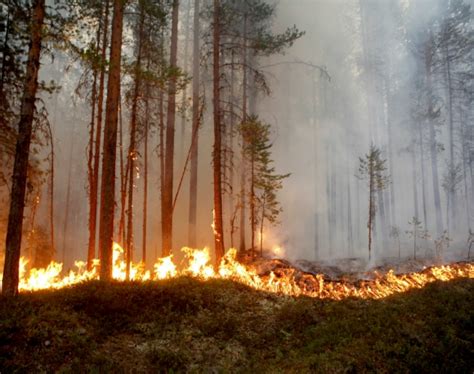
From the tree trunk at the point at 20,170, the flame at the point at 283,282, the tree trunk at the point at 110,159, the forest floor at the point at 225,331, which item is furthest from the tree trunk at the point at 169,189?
the tree trunk at the point at 20,170

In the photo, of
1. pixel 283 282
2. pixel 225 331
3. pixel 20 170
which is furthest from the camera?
pixel 283 282

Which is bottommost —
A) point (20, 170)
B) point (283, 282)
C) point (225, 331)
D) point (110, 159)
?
point (225, 331)

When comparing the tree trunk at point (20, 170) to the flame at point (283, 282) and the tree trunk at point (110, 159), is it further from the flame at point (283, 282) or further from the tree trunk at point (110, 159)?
the tree trunk at point (110, 159)

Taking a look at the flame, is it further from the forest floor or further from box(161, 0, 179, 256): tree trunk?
box(161, 0, 179, 256): tree trunk

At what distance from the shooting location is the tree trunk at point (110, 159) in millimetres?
9375

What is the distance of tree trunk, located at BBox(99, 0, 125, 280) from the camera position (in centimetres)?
938

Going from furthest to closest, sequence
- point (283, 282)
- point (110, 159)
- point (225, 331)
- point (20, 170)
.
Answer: point (283, 282) < point (110, 159) < point (20, 170) < point (225, 331)

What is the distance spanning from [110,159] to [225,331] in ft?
19.1

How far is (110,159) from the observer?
9.60m

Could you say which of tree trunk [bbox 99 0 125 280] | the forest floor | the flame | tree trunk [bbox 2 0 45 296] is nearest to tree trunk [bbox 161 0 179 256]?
the flame

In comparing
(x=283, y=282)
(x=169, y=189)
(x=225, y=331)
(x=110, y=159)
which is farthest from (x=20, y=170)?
(x=283, y=282)

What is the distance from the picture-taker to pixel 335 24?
143ft

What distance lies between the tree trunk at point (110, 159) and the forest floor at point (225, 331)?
1.44 meters

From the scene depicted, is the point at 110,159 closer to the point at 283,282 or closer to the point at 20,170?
the point at 20,170
